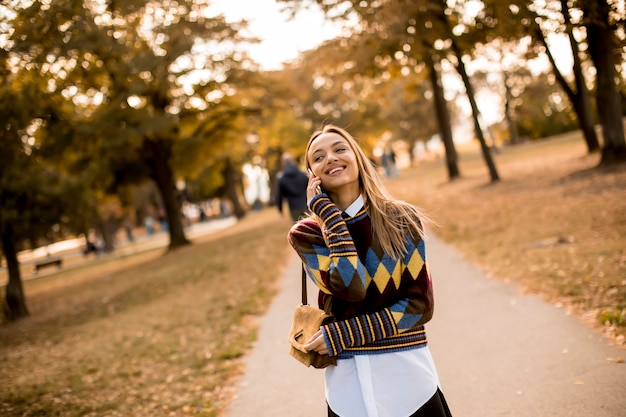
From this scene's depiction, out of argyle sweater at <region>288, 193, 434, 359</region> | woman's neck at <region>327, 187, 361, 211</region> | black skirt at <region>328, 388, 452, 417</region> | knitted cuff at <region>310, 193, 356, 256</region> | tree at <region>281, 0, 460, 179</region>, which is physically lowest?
black skirt at <region>328, 388, 452, 417</region>

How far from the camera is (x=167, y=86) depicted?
1911 centimetres

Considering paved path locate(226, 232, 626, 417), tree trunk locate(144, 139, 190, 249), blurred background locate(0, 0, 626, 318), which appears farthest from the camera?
tree trunk locate(144, 139, 190, 249)

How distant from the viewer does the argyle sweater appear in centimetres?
227

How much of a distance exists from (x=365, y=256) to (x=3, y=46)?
8.29m

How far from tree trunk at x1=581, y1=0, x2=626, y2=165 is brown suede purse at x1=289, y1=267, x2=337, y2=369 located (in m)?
12.4

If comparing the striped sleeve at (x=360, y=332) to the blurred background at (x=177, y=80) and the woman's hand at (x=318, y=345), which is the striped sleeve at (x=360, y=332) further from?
the blurred background at (x=177, y=80)

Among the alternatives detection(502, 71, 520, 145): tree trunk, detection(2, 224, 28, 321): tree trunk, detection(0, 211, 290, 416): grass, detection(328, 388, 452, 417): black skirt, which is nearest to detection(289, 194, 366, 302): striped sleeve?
detection(328, 388, 452, 417): black skirt

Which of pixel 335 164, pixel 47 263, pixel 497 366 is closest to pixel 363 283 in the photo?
pixel 335 164

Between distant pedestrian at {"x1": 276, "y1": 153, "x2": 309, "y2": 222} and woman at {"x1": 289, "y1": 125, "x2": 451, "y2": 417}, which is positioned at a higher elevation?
distant pedestrian at {"x1": 276, "y1": 153, "x2": 309, "y2": 222}

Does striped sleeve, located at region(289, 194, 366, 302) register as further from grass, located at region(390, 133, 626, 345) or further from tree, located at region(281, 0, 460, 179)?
tree, located at region(281, 0, 460, 179)

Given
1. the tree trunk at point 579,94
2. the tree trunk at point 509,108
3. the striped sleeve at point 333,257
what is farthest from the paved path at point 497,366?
the tree trunk at point 509,108

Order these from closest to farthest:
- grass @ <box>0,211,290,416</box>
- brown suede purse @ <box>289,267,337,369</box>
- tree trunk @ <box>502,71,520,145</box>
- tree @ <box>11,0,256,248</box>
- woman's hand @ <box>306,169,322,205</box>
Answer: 1. brown suede purse @ <box>289,267,337,369</box>
2. woman's hand @ <box>306,169,322,205</box>
3. grass @ <box>0,211,290,416</box>
4. tree @ <box>11,0,256,248</box>
5. tree trunk @ <box>502,71,520,145</box>

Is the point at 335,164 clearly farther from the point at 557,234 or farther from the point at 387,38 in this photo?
the point at 387,38

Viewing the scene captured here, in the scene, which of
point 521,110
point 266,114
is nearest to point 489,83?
point 521,110
